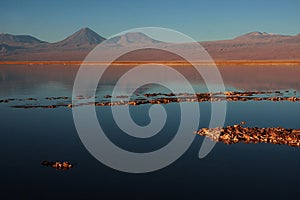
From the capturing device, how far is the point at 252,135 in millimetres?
13227

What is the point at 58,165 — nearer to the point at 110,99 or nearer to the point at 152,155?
the point at 152,155

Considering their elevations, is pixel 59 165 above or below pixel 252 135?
below

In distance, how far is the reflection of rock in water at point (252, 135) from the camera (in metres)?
12.9

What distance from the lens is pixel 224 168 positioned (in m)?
10.2

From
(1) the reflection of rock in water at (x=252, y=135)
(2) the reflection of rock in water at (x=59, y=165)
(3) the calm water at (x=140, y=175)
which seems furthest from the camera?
(1) the reflection of rock in water at (x=252, y=135)

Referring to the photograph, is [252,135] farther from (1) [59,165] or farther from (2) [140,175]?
(1) [59,165]

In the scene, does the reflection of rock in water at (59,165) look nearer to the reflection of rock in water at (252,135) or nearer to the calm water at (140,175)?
the calm water at (140,175)

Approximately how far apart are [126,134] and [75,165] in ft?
13.2

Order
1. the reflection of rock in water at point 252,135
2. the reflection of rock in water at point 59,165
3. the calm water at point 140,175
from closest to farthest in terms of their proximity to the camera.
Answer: the calm water at point 140,175 < the reflection of rock in water at point 59,165 < the reflection of rock in water at point 252,135

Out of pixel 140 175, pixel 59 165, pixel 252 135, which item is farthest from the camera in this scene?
pixel 252 135

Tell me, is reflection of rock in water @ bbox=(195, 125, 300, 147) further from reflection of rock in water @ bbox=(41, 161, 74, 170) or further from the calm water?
reflection of rock in water @ bbox=(41, 161, 74, 170)

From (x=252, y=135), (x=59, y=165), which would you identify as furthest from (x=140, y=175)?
(x=252, y=135)

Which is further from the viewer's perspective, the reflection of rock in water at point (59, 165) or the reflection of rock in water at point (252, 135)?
the reflection of rock in water at point (252, 135)

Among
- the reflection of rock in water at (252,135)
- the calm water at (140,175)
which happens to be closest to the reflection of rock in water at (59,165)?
the calm water at (140,175)
